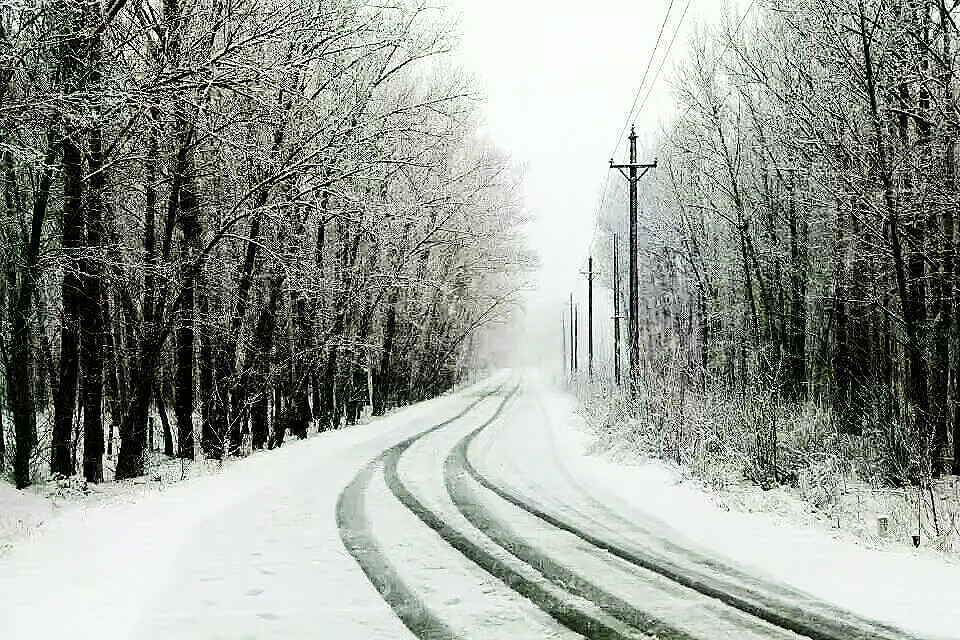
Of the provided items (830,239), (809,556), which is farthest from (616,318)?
(809,556)

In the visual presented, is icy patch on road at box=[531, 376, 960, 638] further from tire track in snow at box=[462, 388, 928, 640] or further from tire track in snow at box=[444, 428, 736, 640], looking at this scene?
tire track in snow at box=[444, 428, 736, 640]

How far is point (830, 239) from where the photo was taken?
23.5 meters

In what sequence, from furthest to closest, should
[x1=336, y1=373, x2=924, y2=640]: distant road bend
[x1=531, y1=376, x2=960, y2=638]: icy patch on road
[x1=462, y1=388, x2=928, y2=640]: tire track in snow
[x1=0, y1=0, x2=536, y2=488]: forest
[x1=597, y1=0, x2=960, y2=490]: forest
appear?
1. [x1=597, y1=0, x2=960, y2=490]: forest
2. [x1=0, y1=0, x2=536, y2=488]: forest
3. [x1=531, y1=376, x2=960, y2=638]: icy patch on road
4. [x1=336, y1=373, x2=924, y2=640]: distant road bend
5. [x1=462, y1=388, x2=928, y2=640]: tire track in snow

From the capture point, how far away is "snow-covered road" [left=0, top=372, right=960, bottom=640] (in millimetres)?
5621

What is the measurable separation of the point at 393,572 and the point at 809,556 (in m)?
3.88

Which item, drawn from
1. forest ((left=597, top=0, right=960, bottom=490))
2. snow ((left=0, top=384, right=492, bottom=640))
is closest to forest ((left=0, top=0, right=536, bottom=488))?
snow ((left=0, top=384, right=492, bottom=640))

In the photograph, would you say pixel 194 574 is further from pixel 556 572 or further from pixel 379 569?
pixel 556 572

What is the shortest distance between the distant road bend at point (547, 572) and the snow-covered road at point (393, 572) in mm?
23

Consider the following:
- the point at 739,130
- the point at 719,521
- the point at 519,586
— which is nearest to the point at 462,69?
the point at 739,130

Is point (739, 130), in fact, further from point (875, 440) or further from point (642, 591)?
point (642, 591)

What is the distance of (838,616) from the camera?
583 cm

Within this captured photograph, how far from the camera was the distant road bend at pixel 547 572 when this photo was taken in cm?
559

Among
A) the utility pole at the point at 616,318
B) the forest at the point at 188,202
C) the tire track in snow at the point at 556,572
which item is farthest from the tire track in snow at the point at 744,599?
the utility pole at the point at 616,318

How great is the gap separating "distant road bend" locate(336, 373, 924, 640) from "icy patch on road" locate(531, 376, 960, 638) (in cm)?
27
